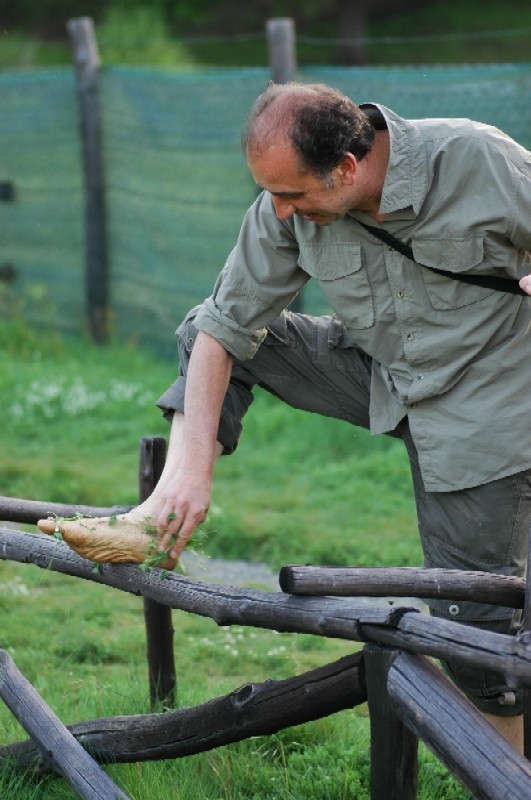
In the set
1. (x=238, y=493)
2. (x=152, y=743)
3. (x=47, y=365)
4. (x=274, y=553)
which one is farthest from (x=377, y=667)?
(x=47, y=365)

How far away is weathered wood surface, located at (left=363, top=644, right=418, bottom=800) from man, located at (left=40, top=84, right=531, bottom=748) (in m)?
0.52

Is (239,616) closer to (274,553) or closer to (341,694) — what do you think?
(341,694)

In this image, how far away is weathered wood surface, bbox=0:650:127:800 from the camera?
3.17m

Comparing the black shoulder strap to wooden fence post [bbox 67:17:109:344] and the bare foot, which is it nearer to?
the bare foot

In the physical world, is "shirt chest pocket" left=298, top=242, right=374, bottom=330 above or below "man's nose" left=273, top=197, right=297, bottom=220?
below

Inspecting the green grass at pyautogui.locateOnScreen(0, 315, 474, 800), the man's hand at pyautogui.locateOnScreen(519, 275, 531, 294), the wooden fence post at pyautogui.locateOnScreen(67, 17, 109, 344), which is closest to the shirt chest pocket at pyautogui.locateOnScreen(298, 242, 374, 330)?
the man's hand at pyautogui.locateOnScreen(519, 275, 531, 294)

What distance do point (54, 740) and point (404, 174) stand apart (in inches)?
64.6

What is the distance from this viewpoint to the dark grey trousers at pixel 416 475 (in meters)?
3.28

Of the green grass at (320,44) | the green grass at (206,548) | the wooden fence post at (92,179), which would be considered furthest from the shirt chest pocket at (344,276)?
the green grass at (320,44)

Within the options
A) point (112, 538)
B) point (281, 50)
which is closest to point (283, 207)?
point (112, 538)

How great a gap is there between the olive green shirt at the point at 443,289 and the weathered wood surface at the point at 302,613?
2.00ft

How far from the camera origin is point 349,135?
10.3 ft

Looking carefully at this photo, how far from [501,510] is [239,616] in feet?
2.38

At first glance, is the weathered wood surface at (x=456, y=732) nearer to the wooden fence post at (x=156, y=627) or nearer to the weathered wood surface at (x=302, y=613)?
the weathered wood surface at (x=302, y=613)
